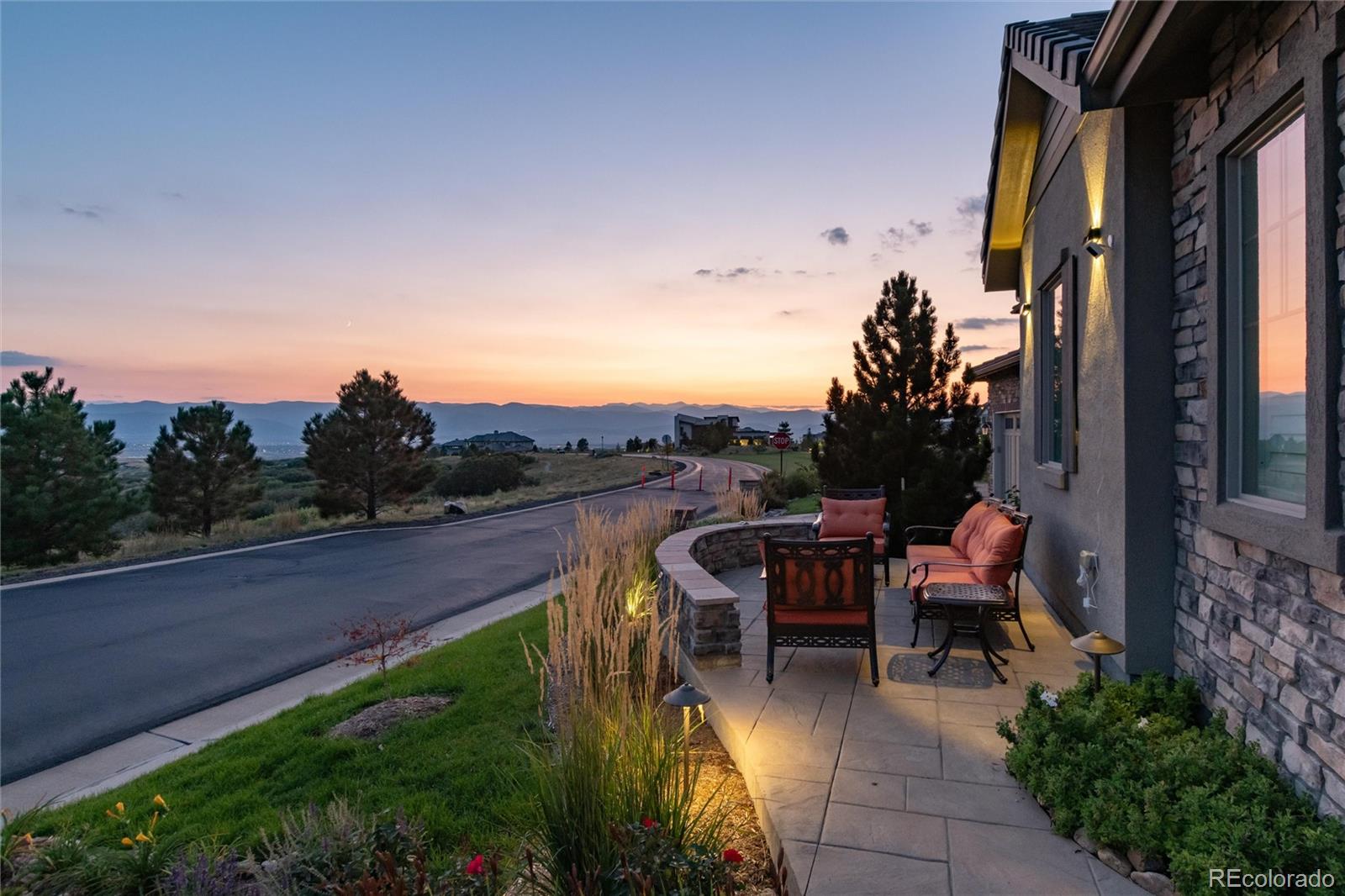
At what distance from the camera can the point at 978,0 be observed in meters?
6.59

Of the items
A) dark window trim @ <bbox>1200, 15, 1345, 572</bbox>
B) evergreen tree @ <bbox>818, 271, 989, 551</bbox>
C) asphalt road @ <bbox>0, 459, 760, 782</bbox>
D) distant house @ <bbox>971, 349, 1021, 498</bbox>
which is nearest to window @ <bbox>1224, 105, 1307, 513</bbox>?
dark window trim @ <bbox>1200, 15, 1345, 572</bbox>

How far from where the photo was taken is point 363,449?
1995cm

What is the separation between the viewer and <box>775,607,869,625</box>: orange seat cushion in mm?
4473

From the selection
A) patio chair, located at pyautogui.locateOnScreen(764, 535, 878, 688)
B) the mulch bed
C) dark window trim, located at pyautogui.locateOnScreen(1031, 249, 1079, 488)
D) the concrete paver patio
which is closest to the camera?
the concrete paver patio

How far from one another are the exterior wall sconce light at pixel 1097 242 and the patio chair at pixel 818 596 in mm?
2167

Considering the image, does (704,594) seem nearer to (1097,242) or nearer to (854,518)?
(1097,242)

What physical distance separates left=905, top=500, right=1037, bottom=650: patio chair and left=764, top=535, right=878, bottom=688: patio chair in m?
0.67

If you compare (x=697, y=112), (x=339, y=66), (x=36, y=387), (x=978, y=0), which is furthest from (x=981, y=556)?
(x=36, y=387)

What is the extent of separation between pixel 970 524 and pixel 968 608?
216cm

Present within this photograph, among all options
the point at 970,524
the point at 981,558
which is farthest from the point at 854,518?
the point at 981,558

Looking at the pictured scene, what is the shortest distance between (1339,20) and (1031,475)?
216 inches

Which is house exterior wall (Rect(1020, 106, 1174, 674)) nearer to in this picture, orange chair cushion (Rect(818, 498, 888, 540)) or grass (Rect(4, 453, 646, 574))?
orange chair cushion (Rect(818, 498, 888, 540))

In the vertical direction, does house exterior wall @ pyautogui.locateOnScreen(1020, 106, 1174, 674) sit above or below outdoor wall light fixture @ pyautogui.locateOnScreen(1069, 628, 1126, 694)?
above

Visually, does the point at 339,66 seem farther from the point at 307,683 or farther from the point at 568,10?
the point at 307,683
